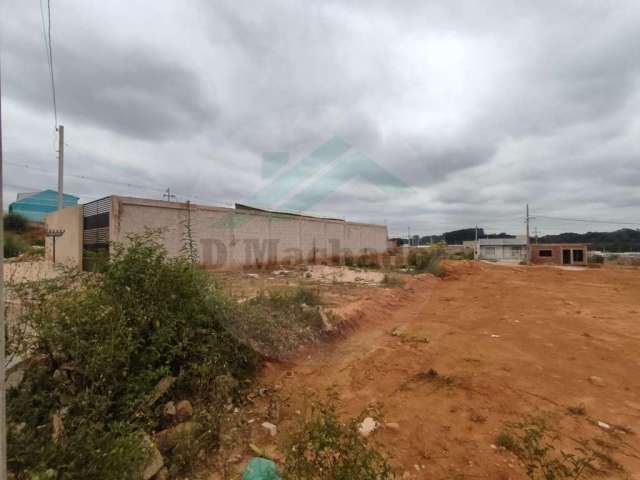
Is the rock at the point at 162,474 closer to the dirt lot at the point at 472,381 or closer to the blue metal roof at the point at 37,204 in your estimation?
the dirt lot at the point at 472,381

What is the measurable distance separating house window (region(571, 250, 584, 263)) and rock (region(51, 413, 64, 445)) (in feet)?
126

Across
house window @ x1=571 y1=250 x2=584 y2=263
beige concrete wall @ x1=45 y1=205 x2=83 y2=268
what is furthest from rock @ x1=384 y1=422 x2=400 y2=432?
house window @ x1=571 y1=250 x2=584 y2=263

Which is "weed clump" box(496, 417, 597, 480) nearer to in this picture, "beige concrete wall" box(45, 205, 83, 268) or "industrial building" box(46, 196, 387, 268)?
"industrial building" box(46, 196, 387, 268)

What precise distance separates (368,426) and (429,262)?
12.9 meters

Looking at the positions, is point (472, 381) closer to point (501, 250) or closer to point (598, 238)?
point (501, 250)

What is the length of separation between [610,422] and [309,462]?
2379mm

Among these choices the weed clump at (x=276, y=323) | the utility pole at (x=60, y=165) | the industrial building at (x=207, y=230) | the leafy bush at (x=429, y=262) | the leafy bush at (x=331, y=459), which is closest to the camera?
the leafy bush at (x=331, y=459)

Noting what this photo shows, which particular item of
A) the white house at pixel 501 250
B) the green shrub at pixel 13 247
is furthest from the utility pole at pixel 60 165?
the white house at pixel 501 250

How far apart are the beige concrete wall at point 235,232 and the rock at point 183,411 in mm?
5271

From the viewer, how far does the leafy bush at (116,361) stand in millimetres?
1663

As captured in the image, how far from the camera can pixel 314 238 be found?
18.0 m

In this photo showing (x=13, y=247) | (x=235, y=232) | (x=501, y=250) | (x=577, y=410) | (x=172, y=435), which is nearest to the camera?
(x=172, y=435)

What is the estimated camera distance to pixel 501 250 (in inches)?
1542

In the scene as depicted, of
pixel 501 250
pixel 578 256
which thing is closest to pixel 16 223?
pixel 578 256
